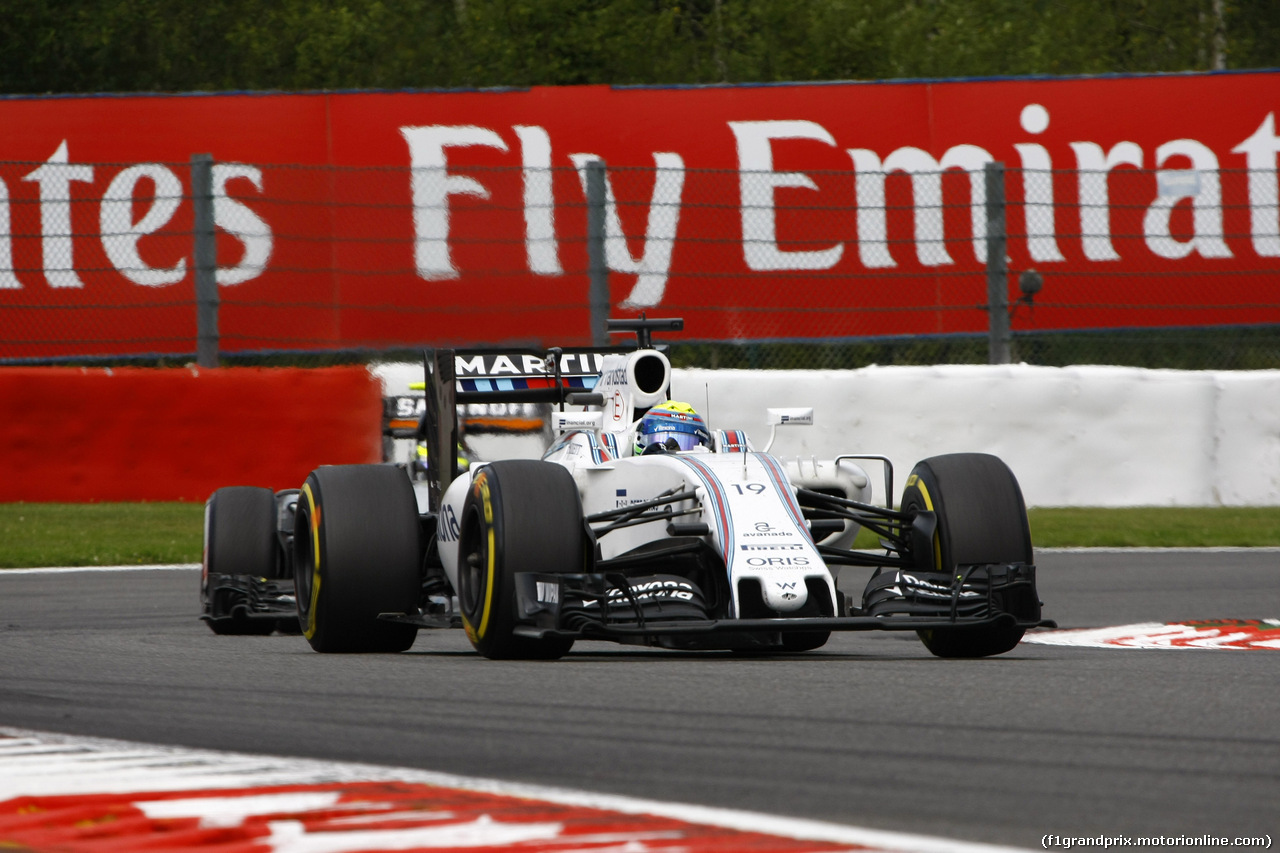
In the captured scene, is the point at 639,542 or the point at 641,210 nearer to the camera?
the point at 639,542

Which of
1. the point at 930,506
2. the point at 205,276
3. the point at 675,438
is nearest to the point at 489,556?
the point at 675,438

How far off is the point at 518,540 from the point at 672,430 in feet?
4.29

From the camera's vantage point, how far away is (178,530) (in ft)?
42.5

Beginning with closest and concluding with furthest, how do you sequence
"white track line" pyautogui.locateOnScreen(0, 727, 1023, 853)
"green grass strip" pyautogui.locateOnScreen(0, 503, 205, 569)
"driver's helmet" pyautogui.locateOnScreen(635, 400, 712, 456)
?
"white track line" pyautogui.locateOnScreen(0, 727, 1023, 853), "driver's helmet" pyautogui.locateOnScreen(635, 400, 712, 456), "green grass strip" pyautogui.locateOnScreen(0, 503, 205, 569)

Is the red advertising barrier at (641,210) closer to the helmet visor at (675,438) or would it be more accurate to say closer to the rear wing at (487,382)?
the rear wing at (487,382)

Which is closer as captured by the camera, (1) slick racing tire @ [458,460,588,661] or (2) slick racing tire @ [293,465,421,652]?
(1) slick racing tire @ [458,460,588,661]

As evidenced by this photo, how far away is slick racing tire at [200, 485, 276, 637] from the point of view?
898cm

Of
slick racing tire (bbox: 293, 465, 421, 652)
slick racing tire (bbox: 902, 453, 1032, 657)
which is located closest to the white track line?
slick racing tire (bbox: 293, 465, 421, 652)

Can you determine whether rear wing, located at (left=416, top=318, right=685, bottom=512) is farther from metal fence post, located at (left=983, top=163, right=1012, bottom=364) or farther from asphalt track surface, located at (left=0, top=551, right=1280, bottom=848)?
metal fence post, located at (left=983, top=163, right=1012, bottom=364)

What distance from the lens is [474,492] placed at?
692cm

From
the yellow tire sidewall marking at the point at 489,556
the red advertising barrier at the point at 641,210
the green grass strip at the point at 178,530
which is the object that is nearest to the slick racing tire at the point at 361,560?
the yellow tire sidewall marking at the point at 489,556

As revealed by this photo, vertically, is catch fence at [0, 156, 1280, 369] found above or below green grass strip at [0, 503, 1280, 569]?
above

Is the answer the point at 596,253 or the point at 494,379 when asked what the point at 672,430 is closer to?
the point at 494,379

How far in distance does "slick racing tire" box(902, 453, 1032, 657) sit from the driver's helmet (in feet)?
3.06
